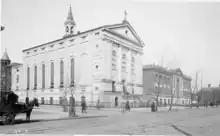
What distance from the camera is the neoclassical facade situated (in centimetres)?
2189

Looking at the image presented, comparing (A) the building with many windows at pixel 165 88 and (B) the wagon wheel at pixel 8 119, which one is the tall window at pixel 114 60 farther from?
(B) the wagon wheel at pixel 8 119

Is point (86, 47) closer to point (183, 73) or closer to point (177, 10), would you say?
point (183, 73)

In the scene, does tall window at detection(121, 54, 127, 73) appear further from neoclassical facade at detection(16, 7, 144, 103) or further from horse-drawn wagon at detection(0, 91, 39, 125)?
horse-drawn wagon at detection(0, 91, 39, 125)

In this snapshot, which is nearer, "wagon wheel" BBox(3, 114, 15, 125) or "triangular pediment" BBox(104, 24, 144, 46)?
"wagon wheel" BBox(3, 114, 15, 125)

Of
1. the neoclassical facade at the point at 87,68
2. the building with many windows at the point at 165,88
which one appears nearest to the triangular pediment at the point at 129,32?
the neoclassical facade at the point at 87,68

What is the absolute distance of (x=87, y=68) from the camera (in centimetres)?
2244

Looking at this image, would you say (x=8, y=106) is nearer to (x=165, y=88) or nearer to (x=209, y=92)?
(x=209, y=92)

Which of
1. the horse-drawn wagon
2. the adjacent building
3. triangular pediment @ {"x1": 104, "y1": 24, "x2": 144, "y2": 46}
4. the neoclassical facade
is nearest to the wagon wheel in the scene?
the horse-drawn wagon

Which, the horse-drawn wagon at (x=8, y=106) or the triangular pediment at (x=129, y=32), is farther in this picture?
the triangular pediment at (x=129, y=32)

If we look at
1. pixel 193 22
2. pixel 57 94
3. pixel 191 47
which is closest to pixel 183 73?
pixel 191 47

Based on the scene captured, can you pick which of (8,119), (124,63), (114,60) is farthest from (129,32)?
(8,119)

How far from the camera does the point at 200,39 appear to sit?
10.5 meters

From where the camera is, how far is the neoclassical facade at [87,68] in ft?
71.8

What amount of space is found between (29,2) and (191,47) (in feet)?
25.8
